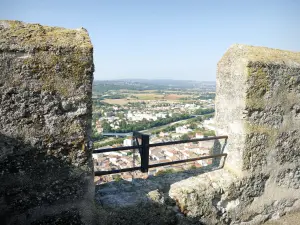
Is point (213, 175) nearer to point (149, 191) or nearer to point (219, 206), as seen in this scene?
point (219, 206)

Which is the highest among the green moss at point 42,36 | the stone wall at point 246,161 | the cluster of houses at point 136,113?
the green moss at point 42,36

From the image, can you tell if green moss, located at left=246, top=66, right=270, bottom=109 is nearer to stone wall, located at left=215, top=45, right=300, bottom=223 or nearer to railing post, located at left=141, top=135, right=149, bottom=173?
stone wall, located at left=215, top=45, right=300, bottom=223

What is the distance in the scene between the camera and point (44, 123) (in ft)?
6.98

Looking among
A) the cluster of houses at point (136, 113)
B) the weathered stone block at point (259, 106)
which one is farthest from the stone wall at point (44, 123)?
the cluster of houses at point (136, 113)

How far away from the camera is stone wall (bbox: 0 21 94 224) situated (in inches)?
79.1

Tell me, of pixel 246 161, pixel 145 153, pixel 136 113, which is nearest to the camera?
pixel 145 153

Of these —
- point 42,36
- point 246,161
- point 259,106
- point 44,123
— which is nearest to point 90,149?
point 44,123

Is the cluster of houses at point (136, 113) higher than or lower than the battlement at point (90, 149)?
lower

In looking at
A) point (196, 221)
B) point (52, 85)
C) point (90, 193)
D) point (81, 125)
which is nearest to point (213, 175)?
point (196, 221)

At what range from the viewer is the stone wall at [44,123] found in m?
2.01

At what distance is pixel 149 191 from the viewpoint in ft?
9.40

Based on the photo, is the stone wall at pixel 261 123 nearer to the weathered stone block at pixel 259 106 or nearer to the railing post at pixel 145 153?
the weathered stone block at pixel 259 106

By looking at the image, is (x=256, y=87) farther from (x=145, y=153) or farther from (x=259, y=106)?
(x=145, y=153)

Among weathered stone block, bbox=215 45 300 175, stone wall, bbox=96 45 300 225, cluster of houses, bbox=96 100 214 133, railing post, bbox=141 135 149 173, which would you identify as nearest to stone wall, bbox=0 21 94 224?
stone wall, bbox=96 45 300 225
